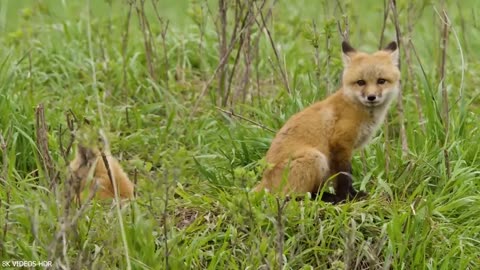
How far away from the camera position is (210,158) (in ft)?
24.7

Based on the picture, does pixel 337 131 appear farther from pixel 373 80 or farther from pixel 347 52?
pixel 347 52

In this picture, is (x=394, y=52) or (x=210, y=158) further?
(x=210, y=158)

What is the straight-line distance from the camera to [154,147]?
7.88m

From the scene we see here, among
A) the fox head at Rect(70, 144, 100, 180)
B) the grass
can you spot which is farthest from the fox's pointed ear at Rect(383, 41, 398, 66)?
the fox head at Rect(70, 144, 100, 180)

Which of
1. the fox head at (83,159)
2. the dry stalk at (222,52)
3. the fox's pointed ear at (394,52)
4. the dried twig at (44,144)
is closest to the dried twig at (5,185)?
the dried twig at (44,144)

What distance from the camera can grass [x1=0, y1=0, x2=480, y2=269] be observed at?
18.6ft

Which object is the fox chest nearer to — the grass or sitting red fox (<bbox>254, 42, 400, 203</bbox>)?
sitting red fox (<bbox>254, 42, 400, 203</bbox>)

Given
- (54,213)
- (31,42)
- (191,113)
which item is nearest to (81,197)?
(54,213)

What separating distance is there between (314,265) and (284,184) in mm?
610

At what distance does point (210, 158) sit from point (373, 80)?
54.4 inches

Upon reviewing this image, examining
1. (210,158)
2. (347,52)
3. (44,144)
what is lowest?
(210,158)

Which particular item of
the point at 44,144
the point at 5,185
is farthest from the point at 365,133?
the point at 5,185

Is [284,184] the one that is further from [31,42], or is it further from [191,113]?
[31,42]

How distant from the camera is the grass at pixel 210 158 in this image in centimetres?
566
